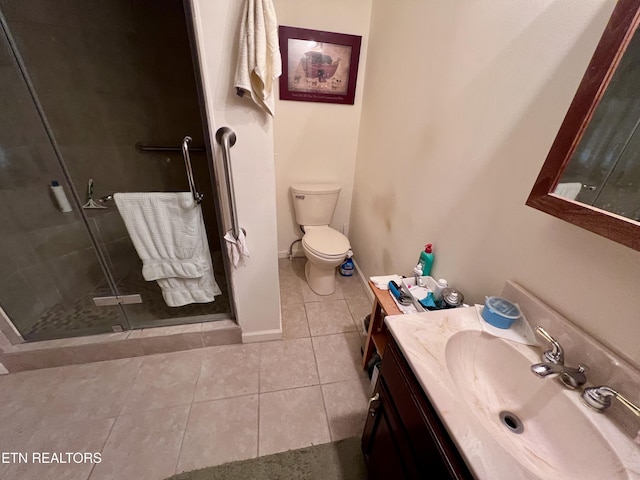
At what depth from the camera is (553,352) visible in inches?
24.5

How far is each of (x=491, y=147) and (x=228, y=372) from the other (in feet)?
5.39

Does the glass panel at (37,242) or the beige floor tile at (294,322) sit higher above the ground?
the glass panel at (37,242)

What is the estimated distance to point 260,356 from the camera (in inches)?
58.1

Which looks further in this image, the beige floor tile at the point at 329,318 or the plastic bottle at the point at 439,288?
the beige floor tile at the point at 329,318

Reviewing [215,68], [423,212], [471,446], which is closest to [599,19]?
[423,212]

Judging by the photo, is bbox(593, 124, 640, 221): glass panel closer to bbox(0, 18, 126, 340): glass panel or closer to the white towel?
the white towel

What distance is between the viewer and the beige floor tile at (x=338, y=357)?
1385mm

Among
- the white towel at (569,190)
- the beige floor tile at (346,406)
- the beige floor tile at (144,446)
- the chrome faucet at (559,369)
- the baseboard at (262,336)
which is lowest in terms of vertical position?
the beige floor tile at (144,446)

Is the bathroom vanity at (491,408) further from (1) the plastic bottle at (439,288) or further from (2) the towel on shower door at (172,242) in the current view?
(2) the towel on shower door at (172,242)

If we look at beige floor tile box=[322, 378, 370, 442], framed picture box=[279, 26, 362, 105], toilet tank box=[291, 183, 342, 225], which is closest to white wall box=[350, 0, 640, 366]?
framed picture box=[279, 26, 362, 105]

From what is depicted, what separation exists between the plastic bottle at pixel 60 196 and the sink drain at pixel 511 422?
6.65 ft

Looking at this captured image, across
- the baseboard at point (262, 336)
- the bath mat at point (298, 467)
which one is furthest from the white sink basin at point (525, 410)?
the baseboard at point (262, 336)

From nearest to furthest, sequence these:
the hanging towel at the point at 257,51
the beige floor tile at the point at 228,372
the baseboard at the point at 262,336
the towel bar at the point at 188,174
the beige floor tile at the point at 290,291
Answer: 1. the hanging towel at the point at 257,51
2. the towel bar at the point at 188,174
3. the beige floor tile at the point at 228,372
4. the baseboard at the point at 262,336
5. the beige floor tile at the point at 290,291

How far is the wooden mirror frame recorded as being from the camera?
47 cm
